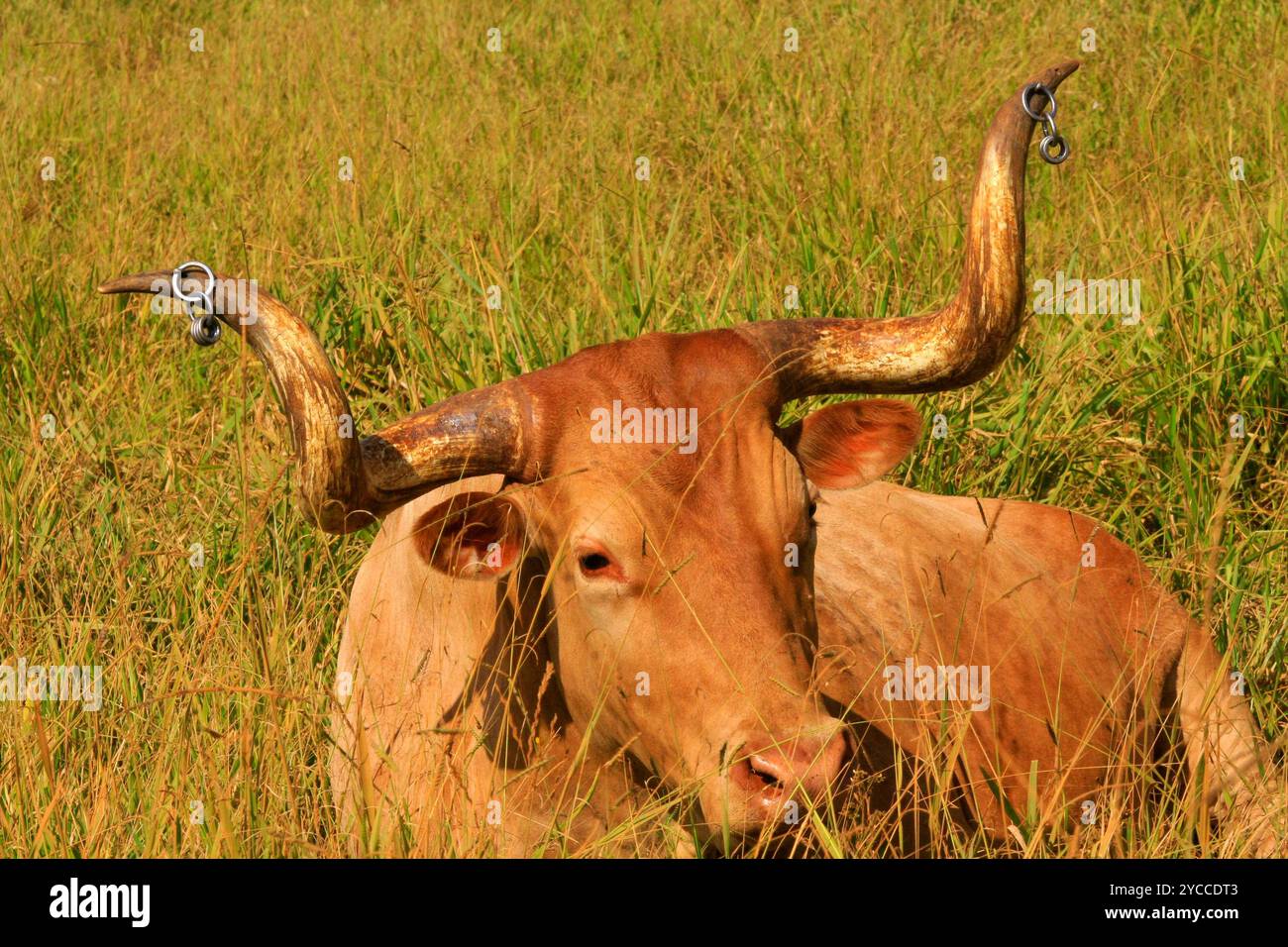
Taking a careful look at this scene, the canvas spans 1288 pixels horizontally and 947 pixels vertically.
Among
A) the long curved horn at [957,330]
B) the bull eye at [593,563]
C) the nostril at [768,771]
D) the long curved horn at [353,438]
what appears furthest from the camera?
the long curved horn at [957,330]

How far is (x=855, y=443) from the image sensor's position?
3967mm

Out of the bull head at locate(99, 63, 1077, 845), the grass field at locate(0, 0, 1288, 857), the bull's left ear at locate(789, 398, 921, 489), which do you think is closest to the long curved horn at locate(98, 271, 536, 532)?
the bull head at locate(99, 63, 1077, 845)

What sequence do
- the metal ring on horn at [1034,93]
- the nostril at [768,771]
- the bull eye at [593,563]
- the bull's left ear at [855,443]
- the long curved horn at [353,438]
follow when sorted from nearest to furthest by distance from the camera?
the nostril at [768,771]
the long curved horn at [353,438]
the bull eye at [593,563]
the metal ring on horn at [1034,93]
the bull's left ear at [855,443]

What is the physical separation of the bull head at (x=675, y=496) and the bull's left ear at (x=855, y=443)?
0.13 m

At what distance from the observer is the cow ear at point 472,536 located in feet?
11.3

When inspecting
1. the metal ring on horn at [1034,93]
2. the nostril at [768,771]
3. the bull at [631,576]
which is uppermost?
the metal ring on horn at [1034,93]

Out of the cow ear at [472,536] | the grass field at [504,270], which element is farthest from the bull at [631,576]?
the grass field at [504,270]

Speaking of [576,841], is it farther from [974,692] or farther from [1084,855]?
[974,692]

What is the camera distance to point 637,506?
3.38 meters

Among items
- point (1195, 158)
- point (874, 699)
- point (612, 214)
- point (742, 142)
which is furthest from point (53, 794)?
point (1195, 158)

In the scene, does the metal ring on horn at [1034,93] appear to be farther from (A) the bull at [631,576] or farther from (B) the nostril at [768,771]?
(B) the nostril at [768,771]

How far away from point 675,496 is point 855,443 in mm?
715

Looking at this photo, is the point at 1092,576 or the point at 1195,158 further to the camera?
→ the point at 1195,158
